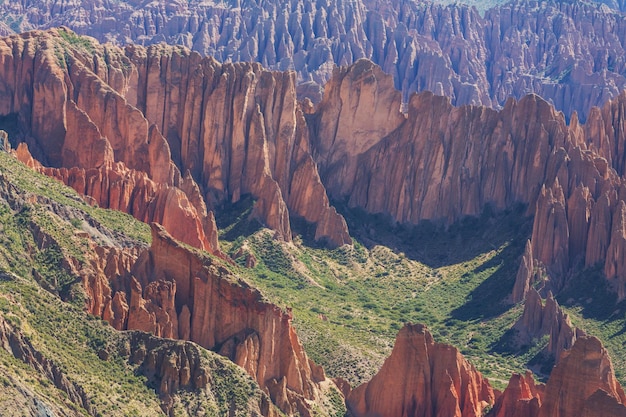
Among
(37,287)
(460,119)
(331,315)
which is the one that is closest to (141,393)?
(37,287)

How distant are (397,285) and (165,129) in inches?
1123

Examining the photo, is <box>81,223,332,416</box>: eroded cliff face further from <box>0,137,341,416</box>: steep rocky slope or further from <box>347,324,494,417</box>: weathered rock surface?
<box>347,324,494,417</box>: weathered rock surface

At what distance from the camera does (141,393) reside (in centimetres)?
10119

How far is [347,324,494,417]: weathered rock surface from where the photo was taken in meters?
114

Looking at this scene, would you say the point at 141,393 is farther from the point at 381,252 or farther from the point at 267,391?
the point at 381,252

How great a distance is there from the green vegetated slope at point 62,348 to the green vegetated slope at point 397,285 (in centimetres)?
2355

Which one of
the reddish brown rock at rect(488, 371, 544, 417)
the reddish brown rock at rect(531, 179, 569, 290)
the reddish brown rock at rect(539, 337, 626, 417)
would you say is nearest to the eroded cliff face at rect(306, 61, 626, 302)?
the reddish brown rock at rect(531, 179, 569, 290)

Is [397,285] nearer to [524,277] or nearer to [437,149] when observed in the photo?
[524,277]

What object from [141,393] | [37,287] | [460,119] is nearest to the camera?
[141,393]

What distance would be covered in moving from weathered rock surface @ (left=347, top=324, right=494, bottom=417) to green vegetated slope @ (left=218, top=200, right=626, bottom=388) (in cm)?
1381

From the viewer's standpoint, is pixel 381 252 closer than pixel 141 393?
No

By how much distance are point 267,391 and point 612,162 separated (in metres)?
83.5

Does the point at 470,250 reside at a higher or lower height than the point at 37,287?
lower

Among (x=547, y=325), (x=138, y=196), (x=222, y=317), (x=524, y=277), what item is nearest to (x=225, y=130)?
(x=138, y=196)
